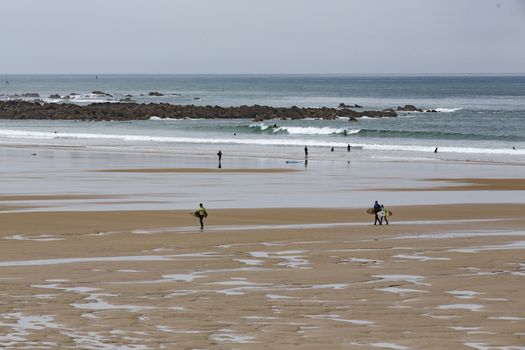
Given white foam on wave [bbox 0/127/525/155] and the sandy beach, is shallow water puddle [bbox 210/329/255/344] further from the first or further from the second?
white foam on wave [bbox 0/127/525/155]

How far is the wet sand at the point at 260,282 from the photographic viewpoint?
14766mm

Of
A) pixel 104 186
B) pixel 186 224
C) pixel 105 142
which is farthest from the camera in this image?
pixel 105 142

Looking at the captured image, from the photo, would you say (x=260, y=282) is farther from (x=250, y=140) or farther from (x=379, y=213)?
(x=250, y=140)

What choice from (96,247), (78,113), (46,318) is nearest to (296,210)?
(96,247)

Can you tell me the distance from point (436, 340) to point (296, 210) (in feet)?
57.9

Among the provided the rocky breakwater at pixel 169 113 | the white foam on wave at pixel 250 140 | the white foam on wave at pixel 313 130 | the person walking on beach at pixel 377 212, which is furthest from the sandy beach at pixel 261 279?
the rocky breakwater at pixel 169 113

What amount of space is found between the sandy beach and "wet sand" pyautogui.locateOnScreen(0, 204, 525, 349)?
0.04 metres

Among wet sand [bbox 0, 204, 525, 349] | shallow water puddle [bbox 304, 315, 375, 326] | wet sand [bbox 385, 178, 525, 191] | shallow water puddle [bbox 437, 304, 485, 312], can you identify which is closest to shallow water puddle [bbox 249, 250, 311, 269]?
wet sand [bbox 0, 204, 525, 349]

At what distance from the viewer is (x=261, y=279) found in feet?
63.8

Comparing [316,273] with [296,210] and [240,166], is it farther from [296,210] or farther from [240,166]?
[240,166]

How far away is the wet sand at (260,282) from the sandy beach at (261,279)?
39 millimetres

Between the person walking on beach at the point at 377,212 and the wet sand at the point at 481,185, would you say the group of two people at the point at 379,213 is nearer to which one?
the person walking on beach at the point at 377,212

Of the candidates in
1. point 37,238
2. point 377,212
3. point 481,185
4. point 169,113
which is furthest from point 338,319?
point 169,113

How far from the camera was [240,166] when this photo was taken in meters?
51.1
